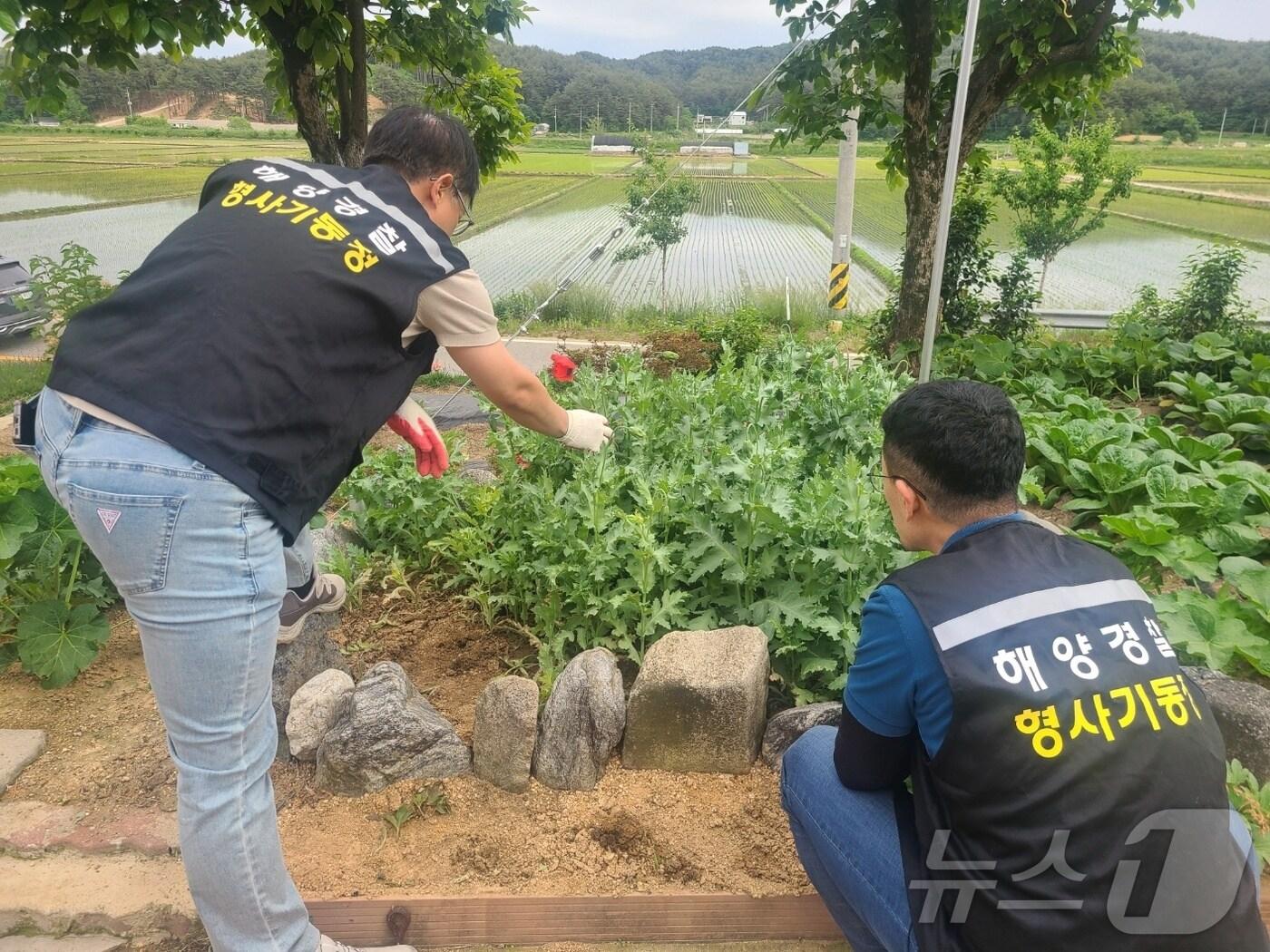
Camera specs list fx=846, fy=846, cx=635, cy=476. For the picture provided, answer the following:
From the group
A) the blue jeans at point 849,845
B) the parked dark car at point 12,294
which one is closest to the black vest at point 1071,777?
the blue jeans at point 849,845

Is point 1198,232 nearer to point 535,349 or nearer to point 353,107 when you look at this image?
point 535,349

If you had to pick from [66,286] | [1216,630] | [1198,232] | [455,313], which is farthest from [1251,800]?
[1198,232]

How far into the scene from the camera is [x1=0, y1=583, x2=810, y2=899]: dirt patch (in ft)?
6.84

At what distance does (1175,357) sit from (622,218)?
16.1 ft

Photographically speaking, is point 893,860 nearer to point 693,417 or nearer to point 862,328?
point 693,417

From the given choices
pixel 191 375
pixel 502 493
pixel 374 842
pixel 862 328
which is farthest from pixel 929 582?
pixel 862 328

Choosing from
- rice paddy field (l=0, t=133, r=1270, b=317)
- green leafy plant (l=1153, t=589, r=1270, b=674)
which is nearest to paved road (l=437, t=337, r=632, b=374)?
rice paddy field (l=0, t=133, r=1270, b=317)

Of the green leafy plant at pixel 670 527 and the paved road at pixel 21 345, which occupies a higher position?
the green leafy plant at pixel 670 527

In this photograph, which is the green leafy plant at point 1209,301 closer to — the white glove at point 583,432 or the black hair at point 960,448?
the white glove at point 583,432

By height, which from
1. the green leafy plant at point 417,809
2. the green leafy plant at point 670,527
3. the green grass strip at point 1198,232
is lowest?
the green leafy plant at point 417,809

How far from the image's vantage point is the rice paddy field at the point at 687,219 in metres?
7.75

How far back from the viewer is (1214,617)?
2688mm

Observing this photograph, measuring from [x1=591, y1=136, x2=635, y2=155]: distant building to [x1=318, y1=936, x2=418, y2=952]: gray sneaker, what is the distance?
8.27m

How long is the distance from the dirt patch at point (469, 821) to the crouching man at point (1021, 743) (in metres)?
0.63
